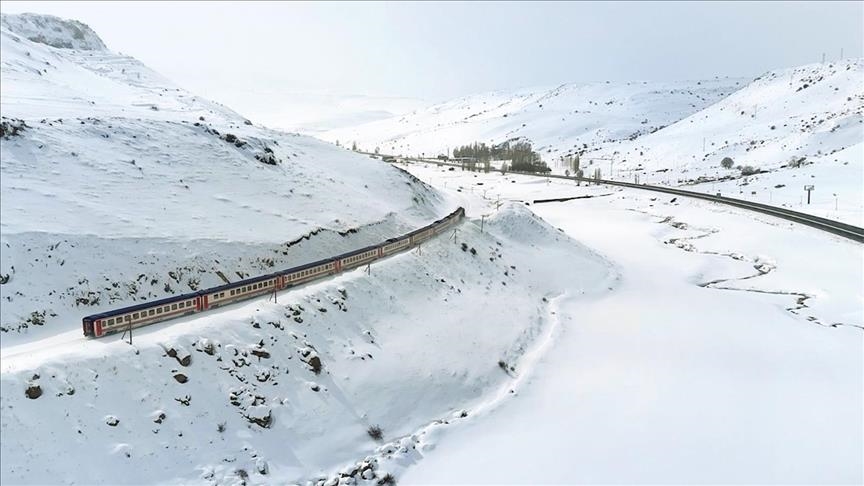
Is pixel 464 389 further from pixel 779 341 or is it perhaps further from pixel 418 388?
pixel 779 341

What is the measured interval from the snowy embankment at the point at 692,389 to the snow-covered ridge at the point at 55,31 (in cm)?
10379

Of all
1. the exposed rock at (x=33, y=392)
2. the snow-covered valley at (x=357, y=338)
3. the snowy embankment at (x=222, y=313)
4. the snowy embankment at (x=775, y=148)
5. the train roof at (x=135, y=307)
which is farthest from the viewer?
the snowy embankment at (x=775, y=148)

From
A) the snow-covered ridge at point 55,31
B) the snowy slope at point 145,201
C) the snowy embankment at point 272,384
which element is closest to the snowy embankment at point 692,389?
the snowy embankment at point 272,384

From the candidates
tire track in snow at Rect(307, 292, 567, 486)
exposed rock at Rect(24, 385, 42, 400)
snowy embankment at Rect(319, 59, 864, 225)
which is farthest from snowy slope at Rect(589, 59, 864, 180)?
exposed rock at Rect(24, 385, 42, 400)

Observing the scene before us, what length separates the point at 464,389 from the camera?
2597 cm

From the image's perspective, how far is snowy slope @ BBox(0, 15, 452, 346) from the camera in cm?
2439

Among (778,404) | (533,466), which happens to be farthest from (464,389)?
(778,404)

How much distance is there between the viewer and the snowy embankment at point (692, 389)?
66.7 feet

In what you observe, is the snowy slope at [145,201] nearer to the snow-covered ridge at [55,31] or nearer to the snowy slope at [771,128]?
the snow-covered ridge at [55,31]

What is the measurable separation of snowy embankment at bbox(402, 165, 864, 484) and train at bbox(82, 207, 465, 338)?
11.9 m

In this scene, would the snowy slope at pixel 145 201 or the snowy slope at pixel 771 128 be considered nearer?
the snowy slope at pixel 145 201

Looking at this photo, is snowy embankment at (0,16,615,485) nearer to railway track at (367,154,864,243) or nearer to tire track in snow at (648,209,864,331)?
tire track in snow at (648,209,864,331)

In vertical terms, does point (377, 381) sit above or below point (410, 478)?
above

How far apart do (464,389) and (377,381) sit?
180 inches
